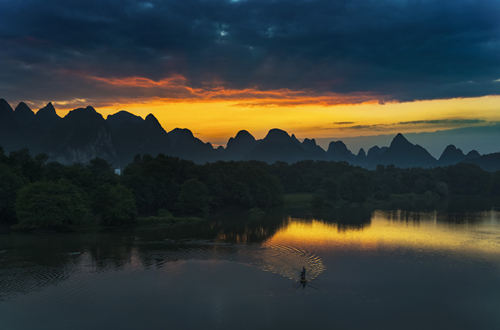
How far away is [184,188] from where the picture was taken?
9281cm

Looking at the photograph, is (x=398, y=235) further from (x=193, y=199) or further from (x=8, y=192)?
(x=8, y=192)

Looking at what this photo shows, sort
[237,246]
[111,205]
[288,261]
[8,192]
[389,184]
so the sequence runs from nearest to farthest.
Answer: [288,261]
[237,246]
[8,192]
[111,205]
[389,184]

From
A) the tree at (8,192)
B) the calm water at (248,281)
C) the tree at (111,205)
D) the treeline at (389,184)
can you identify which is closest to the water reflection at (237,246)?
the calm water at (248,281)

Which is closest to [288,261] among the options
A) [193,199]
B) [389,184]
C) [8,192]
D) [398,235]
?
[398,235]

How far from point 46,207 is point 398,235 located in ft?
196

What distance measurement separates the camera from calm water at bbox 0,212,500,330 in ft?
98.6

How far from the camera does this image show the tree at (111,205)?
70819 millimetres

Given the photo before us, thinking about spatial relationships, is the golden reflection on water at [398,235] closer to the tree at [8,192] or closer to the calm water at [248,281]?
the calm water at [248,281]

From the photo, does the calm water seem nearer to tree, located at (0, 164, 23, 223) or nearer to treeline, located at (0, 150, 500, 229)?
treeline, located at (0, 150, 500, 229)

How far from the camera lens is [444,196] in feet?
497

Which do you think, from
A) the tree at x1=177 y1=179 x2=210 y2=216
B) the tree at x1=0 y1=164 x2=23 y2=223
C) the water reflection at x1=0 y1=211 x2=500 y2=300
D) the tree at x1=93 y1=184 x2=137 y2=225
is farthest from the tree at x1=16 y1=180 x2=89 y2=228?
the tree at x1=177 y1=179 x2=210 y2=216

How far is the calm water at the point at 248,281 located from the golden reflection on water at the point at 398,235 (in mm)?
350

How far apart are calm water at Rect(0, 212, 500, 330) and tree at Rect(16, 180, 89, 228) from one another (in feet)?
9.42

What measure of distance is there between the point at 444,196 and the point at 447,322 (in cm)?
13656
